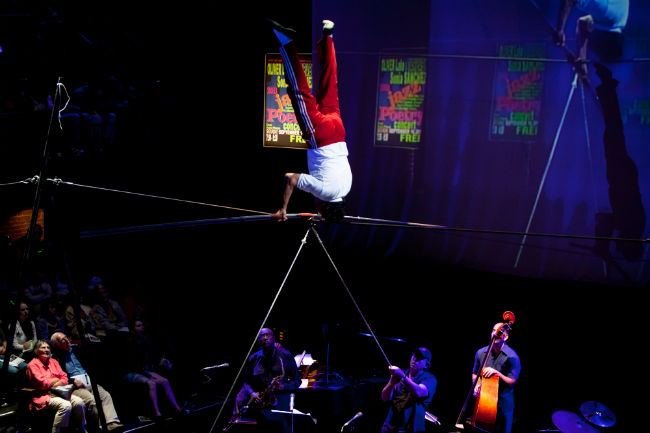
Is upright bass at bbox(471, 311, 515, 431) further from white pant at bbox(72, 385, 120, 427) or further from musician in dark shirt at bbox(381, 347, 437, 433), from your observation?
white pant at bbox(72, 385, 120, 427)

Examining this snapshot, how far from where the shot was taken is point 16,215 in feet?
24.1

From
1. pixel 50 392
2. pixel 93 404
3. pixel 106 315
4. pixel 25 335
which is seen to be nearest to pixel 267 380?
pixel 93 404

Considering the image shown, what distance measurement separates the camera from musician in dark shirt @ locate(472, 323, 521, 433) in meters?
5.21

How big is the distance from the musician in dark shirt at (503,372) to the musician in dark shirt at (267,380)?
179 cm

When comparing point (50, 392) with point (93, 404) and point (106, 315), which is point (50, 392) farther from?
point (106, 315)

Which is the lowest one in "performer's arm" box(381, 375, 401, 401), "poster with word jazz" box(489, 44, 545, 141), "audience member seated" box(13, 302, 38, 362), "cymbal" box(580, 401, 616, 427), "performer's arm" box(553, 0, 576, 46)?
"cymbal" box(580, 401, 616, 427)

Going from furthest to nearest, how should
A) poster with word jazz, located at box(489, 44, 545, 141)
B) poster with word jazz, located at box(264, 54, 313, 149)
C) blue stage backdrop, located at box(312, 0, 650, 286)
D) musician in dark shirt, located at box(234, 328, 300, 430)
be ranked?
1. poster with word jazz, located at box(264, 54, 313, 149)
2. poster with word jazz, located at box(489, 44, 545, 141)
3. blue stage backdrop, located at box(312, 0, 650, 286)
4. musician in dark shirt, located at box(234, 328, 300, 430)

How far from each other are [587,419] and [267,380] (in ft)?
9.68

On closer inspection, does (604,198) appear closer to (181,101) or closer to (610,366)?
(610,366)

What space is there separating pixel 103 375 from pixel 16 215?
296 cm

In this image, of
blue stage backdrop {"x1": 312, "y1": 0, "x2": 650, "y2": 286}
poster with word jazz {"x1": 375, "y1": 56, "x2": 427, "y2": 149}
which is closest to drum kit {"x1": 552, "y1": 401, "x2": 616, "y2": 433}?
blue stage backdrop {"x1": 312, "y1": 0, "x2": 650, "y2": 286}

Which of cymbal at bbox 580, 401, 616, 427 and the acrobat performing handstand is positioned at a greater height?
the acrobat performing handstand

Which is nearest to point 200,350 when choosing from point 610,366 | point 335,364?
point 335,364

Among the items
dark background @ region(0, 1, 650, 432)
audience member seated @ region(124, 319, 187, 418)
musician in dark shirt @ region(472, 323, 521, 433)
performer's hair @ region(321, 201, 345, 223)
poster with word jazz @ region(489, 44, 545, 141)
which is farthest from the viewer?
poster with word jazz @ region(489, 44, 545, 141)
